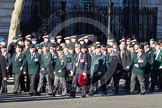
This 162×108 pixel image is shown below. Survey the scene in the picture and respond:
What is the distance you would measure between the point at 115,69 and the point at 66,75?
6.93 ft

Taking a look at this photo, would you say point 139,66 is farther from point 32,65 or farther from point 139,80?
point 32,65

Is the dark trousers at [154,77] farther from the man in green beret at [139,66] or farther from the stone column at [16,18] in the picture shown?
Result: the stone column at [16,18]

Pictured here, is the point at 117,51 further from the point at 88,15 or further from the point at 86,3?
the point at 86,3

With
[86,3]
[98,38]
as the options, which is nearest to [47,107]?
[98,38]

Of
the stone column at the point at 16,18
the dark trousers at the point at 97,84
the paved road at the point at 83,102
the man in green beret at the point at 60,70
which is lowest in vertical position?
the paved road at the point at 83,102

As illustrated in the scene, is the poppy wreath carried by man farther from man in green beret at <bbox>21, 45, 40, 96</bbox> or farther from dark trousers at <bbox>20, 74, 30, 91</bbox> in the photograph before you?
dark trousers at <bbox>20, 74, 30, 91</bbox>

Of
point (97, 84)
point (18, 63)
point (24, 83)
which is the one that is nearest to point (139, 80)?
point (97, 84)

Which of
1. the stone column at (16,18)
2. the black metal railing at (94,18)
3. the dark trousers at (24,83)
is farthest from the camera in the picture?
the black metal railing at (94,18)

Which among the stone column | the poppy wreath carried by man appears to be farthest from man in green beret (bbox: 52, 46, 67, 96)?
the stone column

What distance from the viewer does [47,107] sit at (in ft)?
50.0

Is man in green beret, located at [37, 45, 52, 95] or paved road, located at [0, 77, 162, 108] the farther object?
man in green beret, located at [37, 45, 52, 95]

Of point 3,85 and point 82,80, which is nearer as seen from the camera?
point 82,80

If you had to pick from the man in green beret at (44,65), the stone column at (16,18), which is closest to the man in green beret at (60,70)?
the man in green beret at (44,65)

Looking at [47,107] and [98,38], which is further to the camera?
[98,38]
